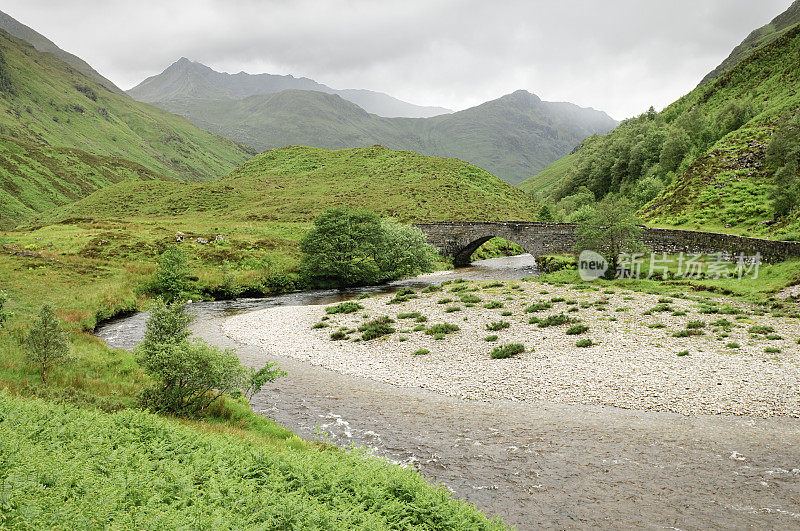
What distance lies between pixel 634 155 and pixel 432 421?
12280 cm

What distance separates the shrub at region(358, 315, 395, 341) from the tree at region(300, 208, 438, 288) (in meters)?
28.1

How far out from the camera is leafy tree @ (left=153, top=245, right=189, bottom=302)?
54.6m

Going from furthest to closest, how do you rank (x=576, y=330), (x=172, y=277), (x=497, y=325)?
(x=172, y=277) → (x=497, y=325) → (x=576, y=330)

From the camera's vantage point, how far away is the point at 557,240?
79188mm

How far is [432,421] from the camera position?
2070 cm

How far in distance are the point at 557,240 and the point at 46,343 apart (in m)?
75.4

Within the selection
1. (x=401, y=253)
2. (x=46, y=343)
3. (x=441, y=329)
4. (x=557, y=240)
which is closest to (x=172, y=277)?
(x=401, y=253)

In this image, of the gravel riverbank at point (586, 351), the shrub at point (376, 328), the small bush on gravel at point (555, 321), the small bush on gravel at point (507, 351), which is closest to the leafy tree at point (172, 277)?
the gravel riverbank at point (586, 351)

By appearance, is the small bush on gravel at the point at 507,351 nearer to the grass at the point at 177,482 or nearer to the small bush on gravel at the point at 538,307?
the small bush on gravel at the point at 538,307

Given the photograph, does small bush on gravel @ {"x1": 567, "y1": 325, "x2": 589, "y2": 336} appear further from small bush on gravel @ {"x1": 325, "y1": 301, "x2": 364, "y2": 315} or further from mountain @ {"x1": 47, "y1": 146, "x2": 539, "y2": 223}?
mountain @ {"x1": 47, "y1": 146, "x2": 539, "y2": 223}

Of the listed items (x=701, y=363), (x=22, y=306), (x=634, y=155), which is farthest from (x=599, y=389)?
(x=634, y=155)

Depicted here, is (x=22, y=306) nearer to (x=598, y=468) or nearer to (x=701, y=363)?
(x=598, y=468)

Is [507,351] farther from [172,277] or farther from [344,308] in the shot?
[172,277]

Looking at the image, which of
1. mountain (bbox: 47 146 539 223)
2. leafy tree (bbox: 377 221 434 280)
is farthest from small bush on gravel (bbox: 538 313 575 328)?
mountain (bbox: 47 146 539 223)
